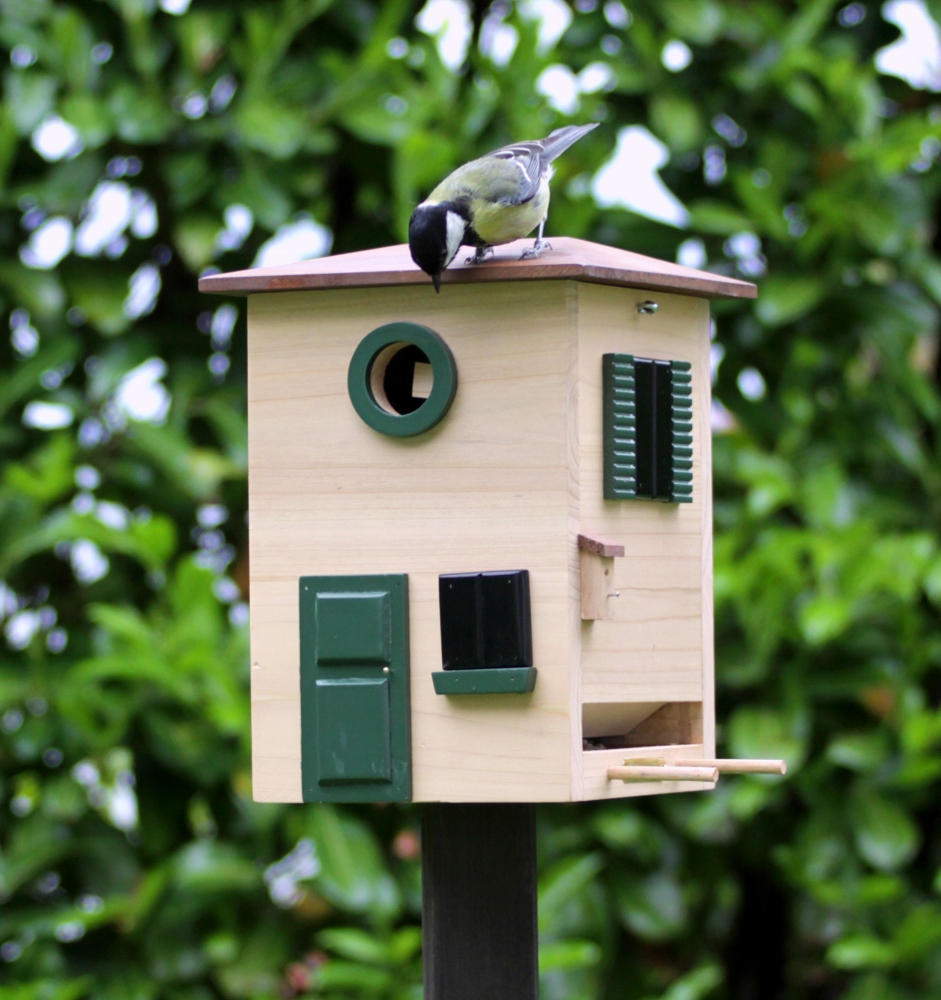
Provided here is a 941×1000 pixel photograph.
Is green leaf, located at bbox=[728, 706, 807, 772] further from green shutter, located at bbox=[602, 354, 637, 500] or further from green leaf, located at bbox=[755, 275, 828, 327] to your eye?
green shutter, located at bbox=[602, 354, 637, 500]

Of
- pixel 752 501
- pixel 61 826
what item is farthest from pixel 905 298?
pixel 61 826

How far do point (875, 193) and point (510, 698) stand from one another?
197 centimetres

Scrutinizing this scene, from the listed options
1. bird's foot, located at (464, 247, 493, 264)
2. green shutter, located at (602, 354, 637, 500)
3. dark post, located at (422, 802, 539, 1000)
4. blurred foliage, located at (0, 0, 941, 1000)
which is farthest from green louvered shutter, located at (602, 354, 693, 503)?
blurred foliage, located at (0, 0, 941, 1000)

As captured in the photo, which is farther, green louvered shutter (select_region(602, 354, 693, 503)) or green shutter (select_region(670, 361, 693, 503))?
green shutter (select_region(670, 361, 693, 503))

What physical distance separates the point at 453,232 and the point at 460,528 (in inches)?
14.7

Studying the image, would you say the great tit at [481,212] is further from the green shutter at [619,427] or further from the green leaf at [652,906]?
the green leaf at [652,906]

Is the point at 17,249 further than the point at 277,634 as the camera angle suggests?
Yes

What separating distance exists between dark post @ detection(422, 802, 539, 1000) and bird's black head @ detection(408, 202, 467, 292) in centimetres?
73

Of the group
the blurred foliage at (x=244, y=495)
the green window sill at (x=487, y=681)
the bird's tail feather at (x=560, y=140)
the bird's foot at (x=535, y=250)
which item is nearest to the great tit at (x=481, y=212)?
the bird's foot at (x=535, y=250)

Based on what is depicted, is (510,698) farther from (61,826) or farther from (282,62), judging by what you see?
(282,62)

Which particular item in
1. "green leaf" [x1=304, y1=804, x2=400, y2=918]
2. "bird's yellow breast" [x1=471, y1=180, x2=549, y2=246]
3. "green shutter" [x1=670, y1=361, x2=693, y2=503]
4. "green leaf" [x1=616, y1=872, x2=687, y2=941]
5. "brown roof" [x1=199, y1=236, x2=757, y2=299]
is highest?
"bird's yellow breast" [x1=471, y1=180, x2=549, y2=246]

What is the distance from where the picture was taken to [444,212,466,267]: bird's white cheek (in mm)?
1822

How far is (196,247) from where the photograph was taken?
3297 mm

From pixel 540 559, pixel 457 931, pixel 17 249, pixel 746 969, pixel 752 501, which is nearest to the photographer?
pixel 540 559
